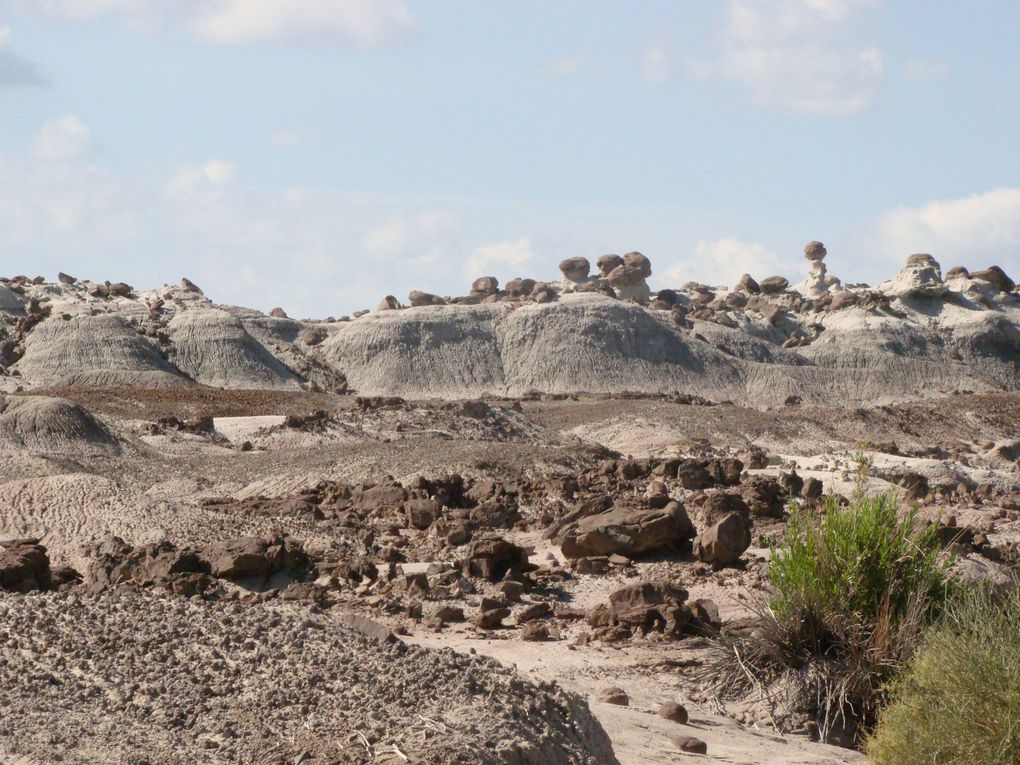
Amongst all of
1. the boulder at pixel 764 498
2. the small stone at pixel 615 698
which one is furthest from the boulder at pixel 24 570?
the boulder at pixel 764 498

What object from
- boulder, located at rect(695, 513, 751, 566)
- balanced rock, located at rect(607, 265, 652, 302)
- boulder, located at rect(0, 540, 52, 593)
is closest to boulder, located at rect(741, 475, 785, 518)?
boulder, located at rect(695, 513, 751, 566)

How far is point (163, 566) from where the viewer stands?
12.3 metres

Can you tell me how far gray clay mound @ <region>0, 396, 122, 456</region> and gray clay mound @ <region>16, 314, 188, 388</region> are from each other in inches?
772

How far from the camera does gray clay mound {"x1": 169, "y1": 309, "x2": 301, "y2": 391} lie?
5166 centimetres

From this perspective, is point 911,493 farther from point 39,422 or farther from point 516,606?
point 39,422

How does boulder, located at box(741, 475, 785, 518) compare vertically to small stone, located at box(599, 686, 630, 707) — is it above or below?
above

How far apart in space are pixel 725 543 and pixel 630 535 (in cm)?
112

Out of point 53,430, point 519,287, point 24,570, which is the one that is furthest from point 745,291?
point 24,570

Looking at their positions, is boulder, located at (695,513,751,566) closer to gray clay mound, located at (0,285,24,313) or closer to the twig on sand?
the twig on sand

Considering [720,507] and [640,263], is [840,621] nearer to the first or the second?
[720,507]

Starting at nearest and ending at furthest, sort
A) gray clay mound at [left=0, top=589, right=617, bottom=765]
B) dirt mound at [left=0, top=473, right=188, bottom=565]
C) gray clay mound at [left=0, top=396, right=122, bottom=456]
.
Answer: gray clay mound at [left=0, top=589, right=617, bottom=765] < dirt mound at [left=0, top=473, right=188, bottom=565] < gray clay mound at [left=0, top=396, right=122, bottom=456]

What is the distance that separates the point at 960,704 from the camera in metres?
7.89

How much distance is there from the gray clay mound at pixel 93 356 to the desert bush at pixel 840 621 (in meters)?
38.8

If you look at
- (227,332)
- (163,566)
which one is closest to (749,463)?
(163,566)
